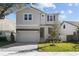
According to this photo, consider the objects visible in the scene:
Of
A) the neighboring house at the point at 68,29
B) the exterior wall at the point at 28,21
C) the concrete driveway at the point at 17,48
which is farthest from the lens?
the exterior wall at the point at 28,21

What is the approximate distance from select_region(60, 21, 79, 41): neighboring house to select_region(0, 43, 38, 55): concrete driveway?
1.61 meters

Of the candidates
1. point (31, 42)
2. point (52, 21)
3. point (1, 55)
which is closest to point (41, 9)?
point (52, 21)

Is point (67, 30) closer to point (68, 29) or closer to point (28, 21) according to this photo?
point (68, 29)

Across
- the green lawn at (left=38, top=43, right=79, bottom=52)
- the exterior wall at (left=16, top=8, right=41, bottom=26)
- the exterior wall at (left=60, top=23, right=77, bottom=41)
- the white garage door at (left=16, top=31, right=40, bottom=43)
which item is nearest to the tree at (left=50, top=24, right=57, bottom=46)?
the green lawn at (left=38, top=43, right=79, bottom=52)

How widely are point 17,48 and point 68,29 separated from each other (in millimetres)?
3041

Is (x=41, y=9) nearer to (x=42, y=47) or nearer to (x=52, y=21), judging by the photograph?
(x=52, y=21)

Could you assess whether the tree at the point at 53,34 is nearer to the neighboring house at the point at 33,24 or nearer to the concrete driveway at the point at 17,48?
the neighboring house at the point at 33,24

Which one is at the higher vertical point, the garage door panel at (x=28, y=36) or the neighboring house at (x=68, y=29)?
the neighboring house at (x=68, y=29)

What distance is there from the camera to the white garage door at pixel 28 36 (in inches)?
686

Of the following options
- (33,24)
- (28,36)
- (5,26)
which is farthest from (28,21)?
(5,26)

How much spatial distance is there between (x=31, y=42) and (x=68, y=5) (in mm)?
2879

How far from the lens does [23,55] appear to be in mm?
16828

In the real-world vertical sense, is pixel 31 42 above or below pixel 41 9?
below

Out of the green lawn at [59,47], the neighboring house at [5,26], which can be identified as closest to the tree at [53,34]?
the green lawn at [59,47]
